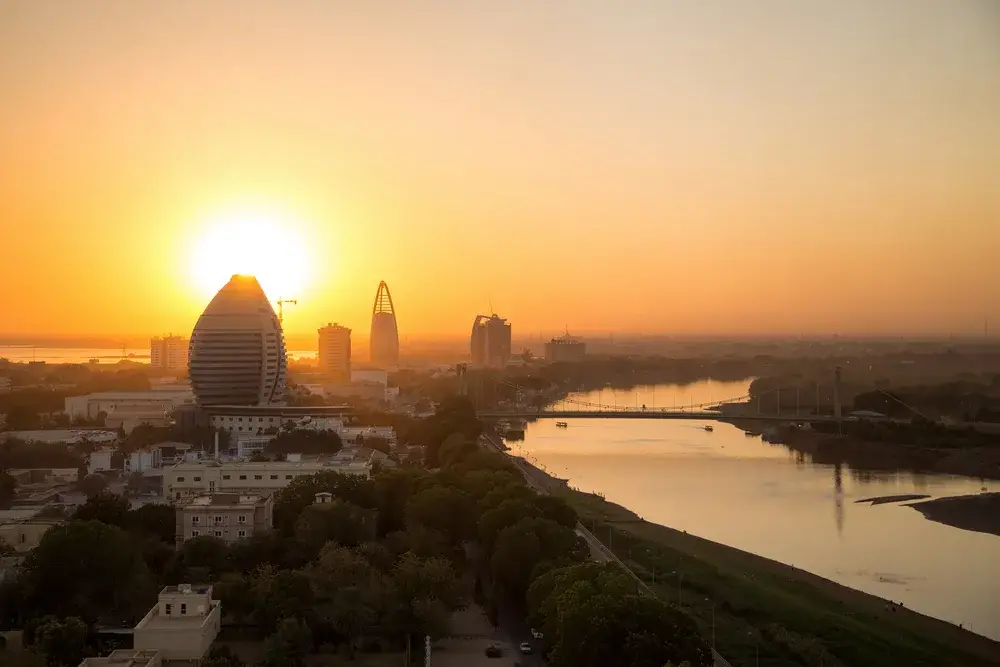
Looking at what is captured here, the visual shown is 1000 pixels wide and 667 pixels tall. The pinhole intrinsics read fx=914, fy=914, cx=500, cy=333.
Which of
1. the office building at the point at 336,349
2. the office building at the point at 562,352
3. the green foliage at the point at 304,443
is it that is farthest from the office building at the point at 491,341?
the green foliage at the point at 304,443

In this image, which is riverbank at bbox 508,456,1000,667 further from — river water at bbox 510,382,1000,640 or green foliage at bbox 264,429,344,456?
green foliage at bbox 264,429,344,456

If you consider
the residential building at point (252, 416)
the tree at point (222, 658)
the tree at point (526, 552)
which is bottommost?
the tree at point (222, 658)

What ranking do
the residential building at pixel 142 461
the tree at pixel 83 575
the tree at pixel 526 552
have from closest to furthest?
the tree at pixel 83 575
the tree at pixel 526 552
the residential building at pixel 142 461

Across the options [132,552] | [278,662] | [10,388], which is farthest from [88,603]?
[10,388]

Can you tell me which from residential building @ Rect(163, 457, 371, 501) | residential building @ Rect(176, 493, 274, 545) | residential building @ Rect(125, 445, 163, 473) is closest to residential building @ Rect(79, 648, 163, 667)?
residential building @ Rect(176, 493, 274, 545)

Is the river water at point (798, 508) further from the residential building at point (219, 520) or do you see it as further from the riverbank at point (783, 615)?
the residential building at point (219, 520)

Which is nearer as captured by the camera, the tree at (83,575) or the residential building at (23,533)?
the tree at (83,575)

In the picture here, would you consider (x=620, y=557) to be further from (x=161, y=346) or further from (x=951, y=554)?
(x=161, y=346)
